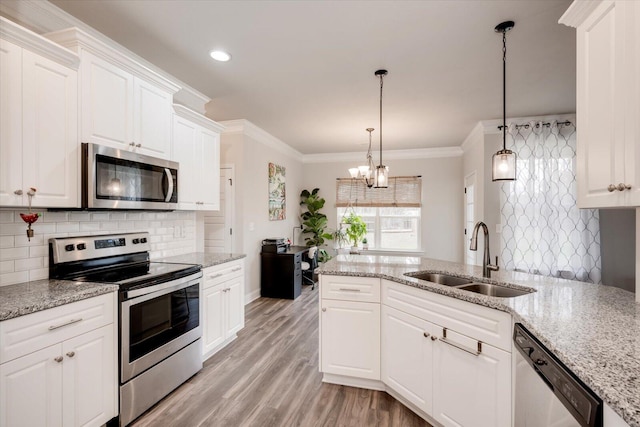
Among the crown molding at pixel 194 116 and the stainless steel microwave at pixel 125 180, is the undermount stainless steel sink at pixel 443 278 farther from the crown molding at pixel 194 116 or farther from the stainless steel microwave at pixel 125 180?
the crown molding at pixel 194 116

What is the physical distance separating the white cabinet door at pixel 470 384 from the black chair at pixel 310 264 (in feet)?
11.9

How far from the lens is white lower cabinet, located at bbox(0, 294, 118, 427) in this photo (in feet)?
4.56

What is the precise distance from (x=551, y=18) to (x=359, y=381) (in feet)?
9.90

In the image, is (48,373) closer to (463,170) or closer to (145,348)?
(145,348)

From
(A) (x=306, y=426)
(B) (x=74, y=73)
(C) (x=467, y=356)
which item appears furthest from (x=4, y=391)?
(C) (x=467, y=356)

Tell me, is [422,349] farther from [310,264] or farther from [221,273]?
[310,264]

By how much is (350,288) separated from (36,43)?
2.47 m

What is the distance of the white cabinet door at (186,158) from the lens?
9.24 ft

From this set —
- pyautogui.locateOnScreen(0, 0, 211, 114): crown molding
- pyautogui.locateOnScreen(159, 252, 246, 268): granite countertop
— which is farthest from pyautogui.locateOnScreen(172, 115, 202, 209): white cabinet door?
pyautogui.locateOnScreen(0, 0, 211, 114): crown molding

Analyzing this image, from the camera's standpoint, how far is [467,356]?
5.47 feet

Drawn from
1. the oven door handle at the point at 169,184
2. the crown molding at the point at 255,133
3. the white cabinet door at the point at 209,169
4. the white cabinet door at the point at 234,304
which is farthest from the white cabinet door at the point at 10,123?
the crown molding at the point at 255,133

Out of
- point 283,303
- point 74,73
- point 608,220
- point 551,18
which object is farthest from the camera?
point 283,303

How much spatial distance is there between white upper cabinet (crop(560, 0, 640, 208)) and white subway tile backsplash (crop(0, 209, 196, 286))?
3148mm

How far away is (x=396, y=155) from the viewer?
20.9 feet
